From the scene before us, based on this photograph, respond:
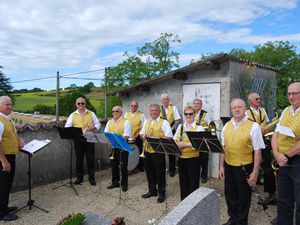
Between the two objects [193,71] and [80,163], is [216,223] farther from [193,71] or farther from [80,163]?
[193,71]

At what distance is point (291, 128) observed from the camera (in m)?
4.09

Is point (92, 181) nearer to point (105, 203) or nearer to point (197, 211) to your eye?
point (105, 203)

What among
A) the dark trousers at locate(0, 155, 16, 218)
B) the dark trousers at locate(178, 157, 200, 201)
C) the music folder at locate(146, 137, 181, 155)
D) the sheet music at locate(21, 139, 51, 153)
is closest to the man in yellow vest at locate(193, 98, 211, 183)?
the dark trousers at locate(178, 157, 200, 201)

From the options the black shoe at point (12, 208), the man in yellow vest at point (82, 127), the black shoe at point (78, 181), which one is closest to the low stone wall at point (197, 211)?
the black shoe at point (12, 208)

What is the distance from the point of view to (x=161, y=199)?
20.3 ft

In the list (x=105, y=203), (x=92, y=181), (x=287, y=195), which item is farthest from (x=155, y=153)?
(x=287, y=195)

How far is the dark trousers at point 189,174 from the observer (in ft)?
17.7

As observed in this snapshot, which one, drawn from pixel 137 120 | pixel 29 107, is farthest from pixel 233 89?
pixel 29 107

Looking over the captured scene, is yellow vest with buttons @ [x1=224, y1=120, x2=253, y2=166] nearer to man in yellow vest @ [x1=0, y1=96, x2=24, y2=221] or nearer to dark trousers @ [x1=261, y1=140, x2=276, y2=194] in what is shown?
dark trousers @ [x1=261, y1=140, x2=276, y2=194]

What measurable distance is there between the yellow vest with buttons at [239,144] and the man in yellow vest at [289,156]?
0.38m

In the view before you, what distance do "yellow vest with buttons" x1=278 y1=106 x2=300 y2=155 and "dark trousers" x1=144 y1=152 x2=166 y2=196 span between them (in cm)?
248

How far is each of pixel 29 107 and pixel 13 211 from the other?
919cm

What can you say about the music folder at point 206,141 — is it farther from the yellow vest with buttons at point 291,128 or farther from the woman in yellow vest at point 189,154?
the yellow vest with buttons at point 291,128

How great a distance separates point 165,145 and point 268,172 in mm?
2480
